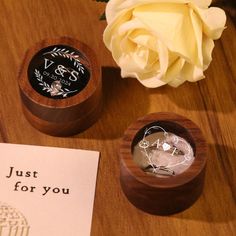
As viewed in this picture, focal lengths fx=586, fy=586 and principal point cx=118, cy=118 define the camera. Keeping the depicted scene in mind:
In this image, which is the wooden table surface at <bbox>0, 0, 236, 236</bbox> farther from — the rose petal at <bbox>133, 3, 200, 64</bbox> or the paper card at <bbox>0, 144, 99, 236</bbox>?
the rose petal at <bbox>133, 3, 200, 64</bbox>

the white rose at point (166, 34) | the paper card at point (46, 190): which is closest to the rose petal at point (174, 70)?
the white rose at point (166, 34)

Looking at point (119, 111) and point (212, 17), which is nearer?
point (212, 17)

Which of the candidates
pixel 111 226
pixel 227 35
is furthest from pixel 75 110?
pixel 227 35

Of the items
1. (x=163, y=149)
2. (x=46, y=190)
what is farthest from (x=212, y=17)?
(x=46, y=190)

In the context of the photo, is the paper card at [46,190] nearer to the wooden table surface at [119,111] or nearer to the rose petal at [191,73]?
the wooden table surface at [119,111]

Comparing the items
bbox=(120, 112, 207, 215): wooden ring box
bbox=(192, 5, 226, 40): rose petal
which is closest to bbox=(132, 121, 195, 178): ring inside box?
bbox=(120, 112, 207, 215): wooden ring box

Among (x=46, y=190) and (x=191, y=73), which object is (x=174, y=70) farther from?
(x=46, y=190)

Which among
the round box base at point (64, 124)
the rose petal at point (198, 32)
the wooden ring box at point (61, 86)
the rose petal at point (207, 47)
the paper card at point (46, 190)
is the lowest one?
the paper card at point (46, 190)
